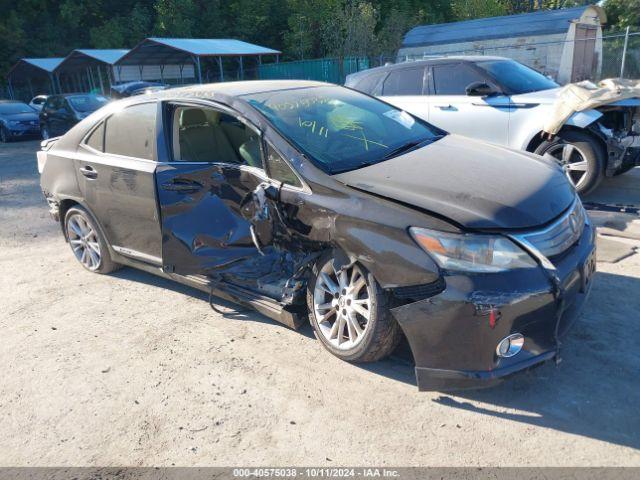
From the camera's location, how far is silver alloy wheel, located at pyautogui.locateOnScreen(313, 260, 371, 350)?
10.4 ft

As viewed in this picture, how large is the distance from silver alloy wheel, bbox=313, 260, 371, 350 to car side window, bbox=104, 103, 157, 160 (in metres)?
1.83

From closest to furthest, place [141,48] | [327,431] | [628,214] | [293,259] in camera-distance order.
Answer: [327,431]
[293,259]
[628,214]
[141,48]

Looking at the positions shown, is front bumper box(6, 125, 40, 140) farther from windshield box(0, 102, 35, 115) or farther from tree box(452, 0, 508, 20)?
tree box(452, 0, 508, 20)

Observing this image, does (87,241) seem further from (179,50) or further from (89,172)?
(179,50)

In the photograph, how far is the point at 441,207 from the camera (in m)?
2.83

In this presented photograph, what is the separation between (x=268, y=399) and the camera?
10.2 feet

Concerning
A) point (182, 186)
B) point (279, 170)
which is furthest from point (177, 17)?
point (279, 170)

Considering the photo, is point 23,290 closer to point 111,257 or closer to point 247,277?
point 111,257

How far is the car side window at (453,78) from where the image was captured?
23.0 feet

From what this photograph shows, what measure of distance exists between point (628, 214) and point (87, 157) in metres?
5.49

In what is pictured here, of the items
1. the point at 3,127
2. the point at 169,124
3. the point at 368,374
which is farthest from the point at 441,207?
the point at 3,127

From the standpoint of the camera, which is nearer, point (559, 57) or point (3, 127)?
point (3, 127)

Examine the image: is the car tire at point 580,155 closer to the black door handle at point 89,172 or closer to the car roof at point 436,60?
the car roof at point 436,60

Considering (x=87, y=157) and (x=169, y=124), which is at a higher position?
(x=169, y=124)
